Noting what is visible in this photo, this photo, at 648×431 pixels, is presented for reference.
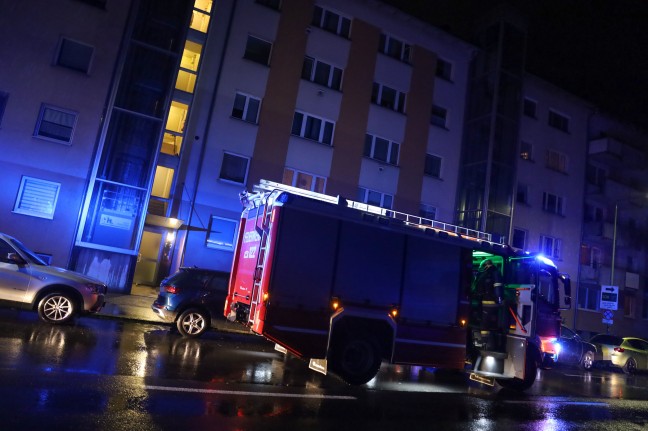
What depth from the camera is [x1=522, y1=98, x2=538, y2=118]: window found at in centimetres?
2667

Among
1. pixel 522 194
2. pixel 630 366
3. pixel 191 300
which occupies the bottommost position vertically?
pixel 630 366

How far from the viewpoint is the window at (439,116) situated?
23.8m

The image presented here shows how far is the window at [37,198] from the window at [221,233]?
17.9 ft

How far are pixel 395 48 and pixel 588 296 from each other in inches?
735

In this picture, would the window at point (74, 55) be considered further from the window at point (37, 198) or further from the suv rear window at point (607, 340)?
the suv rear window at point (607, 340)

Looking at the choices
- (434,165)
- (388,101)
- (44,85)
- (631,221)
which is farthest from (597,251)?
(44,85)

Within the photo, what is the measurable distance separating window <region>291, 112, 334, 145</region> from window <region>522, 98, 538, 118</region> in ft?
42.7

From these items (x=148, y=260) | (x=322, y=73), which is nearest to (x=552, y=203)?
(x=322, y=73)

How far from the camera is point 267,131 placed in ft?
63.2

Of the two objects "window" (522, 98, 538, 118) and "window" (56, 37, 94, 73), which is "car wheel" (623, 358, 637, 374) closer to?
"window" (522, 98, 538, 118)

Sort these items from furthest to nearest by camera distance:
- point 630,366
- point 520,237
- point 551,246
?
point 551,246
point 520,237
point 630,366

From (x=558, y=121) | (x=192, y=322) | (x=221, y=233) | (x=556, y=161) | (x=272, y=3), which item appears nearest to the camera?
(x=192, y=322)

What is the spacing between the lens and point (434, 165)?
928 inches

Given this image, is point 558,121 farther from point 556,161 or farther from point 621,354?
point 621,354
